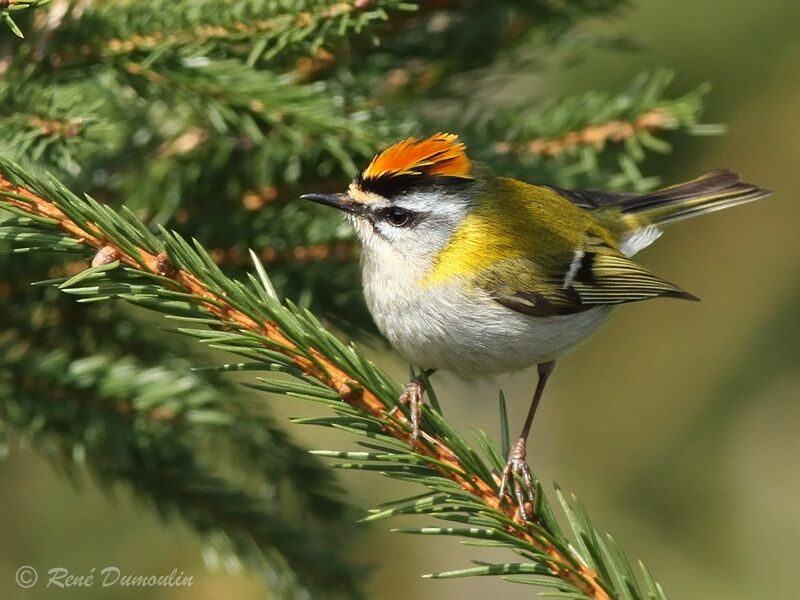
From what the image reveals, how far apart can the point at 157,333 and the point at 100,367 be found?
313mm

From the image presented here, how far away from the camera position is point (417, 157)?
1874mm

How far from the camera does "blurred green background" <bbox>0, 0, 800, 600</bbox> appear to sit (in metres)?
2.89

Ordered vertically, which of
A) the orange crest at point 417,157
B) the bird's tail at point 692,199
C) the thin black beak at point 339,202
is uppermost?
the orange crest at point 417,157

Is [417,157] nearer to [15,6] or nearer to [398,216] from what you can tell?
[398,216]

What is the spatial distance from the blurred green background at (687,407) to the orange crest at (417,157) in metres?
0.89

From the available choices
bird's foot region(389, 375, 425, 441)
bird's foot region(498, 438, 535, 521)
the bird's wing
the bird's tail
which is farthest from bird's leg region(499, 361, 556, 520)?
the bird's tail

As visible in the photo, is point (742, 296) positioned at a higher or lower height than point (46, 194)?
lower

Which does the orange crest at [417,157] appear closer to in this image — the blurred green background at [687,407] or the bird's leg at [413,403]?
the bird's leg at [413,403]

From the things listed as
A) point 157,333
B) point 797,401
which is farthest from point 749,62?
point 157,333

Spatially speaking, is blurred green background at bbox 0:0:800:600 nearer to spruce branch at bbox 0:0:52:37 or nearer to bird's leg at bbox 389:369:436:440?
bird's leg at bbox 389:369:436:440

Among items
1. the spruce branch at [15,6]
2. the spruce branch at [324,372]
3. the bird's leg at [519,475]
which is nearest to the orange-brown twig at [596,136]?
the bird's leg at [519,475]

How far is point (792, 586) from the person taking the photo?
117 inches

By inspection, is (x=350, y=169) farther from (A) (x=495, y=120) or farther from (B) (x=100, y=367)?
(B) (x=100, y=367)

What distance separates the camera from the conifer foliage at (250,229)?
130cm
